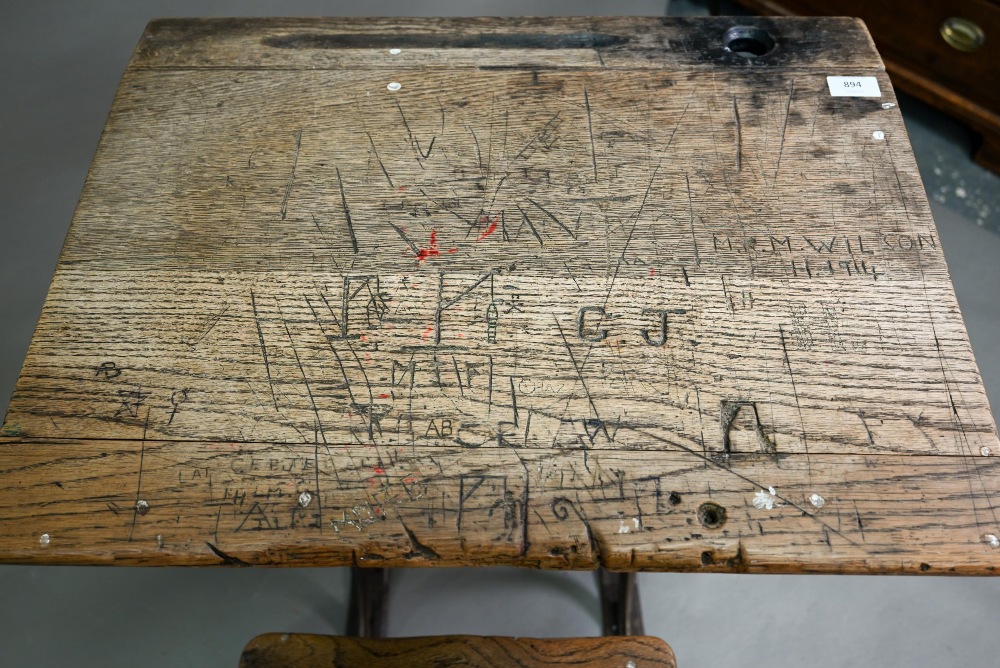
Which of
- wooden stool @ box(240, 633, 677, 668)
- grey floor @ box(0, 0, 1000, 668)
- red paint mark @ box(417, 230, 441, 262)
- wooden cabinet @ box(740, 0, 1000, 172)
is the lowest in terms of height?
grey floor @ box(0, 0, 1000, 668)

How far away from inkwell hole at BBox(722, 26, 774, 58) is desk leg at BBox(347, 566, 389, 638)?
3.92ft

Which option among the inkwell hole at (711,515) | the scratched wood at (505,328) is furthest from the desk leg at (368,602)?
the inkwell hole at (711,515)

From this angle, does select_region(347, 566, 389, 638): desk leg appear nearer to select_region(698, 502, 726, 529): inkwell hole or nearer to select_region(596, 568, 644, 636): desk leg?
select_region(596, 568, 644, 636): desk leg

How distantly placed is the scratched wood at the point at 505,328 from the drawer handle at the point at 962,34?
1206 millimetres

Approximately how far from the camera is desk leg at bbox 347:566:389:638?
65.6 inches

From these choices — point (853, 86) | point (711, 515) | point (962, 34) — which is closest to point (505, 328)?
point (711, 515)

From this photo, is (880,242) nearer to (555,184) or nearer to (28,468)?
(555,184)

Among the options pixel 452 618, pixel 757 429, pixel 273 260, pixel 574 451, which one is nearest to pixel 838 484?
pixel 757 429

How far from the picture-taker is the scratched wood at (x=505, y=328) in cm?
97

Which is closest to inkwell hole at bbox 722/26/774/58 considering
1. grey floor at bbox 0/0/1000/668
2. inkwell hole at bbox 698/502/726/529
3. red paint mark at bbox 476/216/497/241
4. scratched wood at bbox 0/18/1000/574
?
scratched wood at bbox 0/18/1000/574

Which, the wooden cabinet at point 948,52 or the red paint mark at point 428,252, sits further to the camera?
the wooden cabinet at point 948,52

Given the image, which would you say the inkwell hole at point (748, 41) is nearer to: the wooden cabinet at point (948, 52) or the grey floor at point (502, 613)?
the grey floor at point (502, 613)

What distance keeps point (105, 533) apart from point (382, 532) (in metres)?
0.32

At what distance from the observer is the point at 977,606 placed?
1.77m
